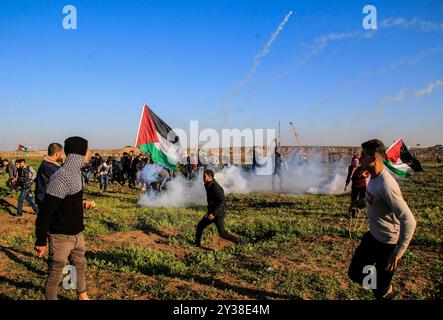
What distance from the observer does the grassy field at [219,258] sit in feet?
18.9

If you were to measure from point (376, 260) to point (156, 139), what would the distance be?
1173cm

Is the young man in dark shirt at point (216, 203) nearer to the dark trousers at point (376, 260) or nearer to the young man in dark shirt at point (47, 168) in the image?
the young man in dark shirt at point (47, 168)

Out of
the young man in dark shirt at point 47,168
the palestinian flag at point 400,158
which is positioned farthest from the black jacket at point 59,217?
the palestinian flag at point 400,158

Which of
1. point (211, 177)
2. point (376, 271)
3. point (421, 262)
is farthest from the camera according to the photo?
point (211, 177)

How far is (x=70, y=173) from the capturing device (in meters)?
4.43

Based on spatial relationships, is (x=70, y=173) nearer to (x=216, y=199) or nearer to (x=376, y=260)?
(x=376, y=260)

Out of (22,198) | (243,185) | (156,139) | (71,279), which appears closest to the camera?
(71,279)

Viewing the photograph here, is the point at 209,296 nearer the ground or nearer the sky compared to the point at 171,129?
nearer the ground

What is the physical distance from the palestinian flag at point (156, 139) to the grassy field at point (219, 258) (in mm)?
2685

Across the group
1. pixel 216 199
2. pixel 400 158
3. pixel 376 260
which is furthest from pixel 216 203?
pixel 400 158

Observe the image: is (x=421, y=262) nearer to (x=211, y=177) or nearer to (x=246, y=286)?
(x=246, y=286)
